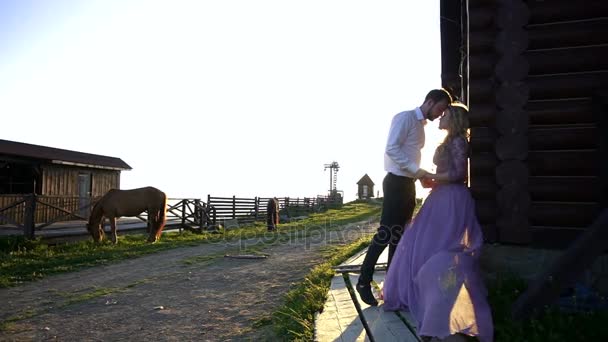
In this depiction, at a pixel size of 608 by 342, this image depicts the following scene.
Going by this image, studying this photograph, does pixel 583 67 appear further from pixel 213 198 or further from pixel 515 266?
pixel 213 198

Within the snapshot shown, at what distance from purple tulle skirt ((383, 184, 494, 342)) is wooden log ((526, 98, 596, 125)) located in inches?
53.5

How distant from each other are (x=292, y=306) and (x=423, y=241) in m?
1.79

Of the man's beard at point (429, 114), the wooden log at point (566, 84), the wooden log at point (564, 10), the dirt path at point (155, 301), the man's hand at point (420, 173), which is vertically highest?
the wooden log at point (564, 10)

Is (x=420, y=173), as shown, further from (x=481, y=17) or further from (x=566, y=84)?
(x=481, y=17)

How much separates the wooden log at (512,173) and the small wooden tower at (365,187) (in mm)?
53439

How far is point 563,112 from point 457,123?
1245 mm

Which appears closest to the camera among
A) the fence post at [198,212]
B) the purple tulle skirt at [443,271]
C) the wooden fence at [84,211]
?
the purple tulle skirt at [443,271]

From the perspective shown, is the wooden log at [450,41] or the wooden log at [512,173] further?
the wooden log at [450,41]

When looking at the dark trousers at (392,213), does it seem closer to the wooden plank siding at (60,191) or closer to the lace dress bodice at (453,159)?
the lace dress bodice at (453,159)

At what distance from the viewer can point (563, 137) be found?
394 cm

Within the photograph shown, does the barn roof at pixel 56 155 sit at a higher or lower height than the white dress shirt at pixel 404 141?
higher

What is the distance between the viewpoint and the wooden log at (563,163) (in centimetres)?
390

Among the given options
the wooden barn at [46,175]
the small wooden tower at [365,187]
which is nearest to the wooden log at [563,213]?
the wooden barn at [46,175]

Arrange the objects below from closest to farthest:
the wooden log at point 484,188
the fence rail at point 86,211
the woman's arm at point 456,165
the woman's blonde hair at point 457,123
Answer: the woman's arm at point 456,165 → the woman's blonde hair at point 457,123 → the wooden log at point 484,188 → the fence rail at point 86,211
